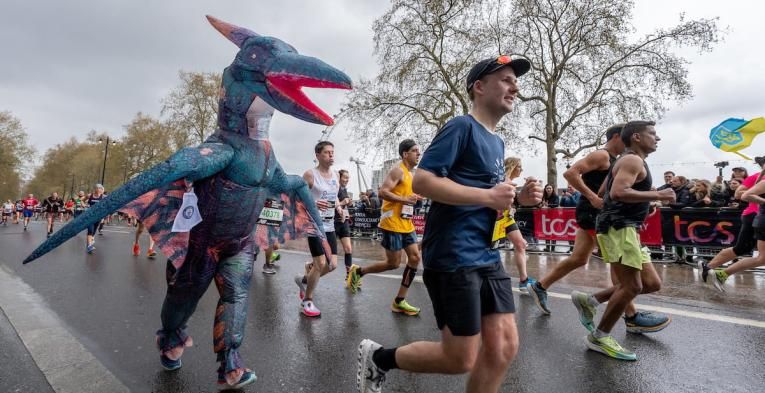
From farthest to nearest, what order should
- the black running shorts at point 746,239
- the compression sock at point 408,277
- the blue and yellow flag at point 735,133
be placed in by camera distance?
the blue and yellow flag at point 735,133 → the black running shorts at point 746,239 → the compression sock at point 408,277

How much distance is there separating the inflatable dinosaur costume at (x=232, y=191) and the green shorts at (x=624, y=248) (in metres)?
2.38

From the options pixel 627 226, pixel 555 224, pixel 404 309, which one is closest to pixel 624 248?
pixel 627 226

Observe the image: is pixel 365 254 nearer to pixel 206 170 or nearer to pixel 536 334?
pixel 536 334

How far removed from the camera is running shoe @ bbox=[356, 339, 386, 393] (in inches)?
87.7

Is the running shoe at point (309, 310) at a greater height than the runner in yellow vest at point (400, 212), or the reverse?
the runner in yellow vest at point (400, 212)

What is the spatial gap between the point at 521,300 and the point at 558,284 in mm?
1275

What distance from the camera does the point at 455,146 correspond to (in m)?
1.95

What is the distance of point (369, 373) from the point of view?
225 cm

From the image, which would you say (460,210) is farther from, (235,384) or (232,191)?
(235,384)

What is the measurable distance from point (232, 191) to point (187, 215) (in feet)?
0.92

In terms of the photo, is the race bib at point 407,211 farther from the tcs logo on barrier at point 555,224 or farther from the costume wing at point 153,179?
the tcs logo on barrier at point 555,224

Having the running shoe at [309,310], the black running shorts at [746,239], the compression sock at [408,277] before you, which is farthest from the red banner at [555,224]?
Answer: the running shoe at [309,310]

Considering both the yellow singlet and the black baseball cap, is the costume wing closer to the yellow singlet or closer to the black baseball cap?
the black baseball cap

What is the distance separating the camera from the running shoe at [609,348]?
3.10 metres
